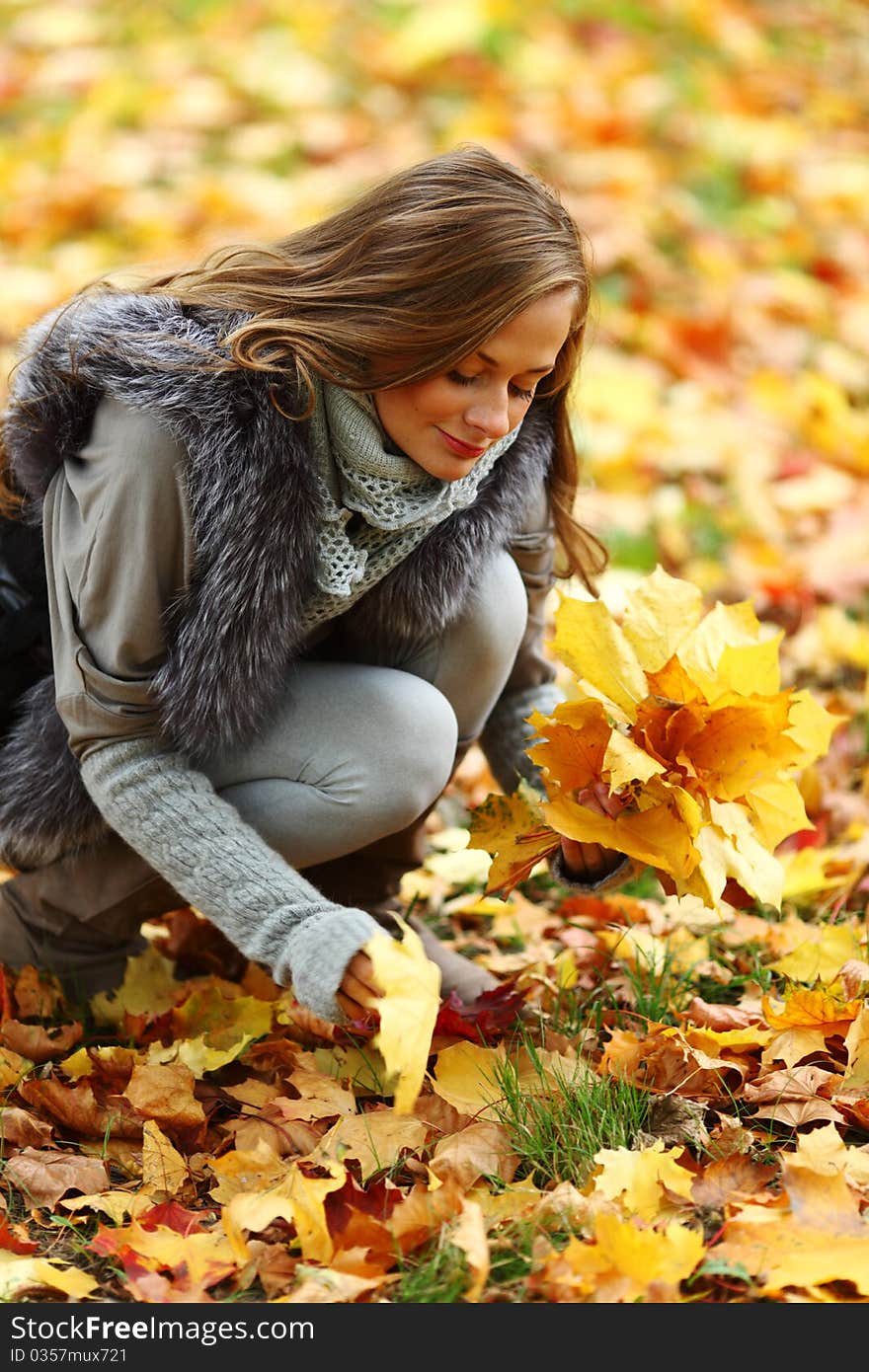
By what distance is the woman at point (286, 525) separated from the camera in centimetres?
152

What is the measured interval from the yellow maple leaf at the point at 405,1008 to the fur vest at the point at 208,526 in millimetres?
423

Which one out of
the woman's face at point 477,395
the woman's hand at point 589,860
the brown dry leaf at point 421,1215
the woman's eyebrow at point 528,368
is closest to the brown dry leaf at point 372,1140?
the brown dry leaf at point 421,1215

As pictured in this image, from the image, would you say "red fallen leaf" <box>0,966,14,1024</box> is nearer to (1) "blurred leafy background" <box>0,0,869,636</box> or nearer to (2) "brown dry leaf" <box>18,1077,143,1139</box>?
(2) "brown dry leaf" <box>18,1077,143,1139</box>

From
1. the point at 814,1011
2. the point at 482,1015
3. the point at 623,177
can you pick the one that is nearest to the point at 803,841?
the point at 814,1011

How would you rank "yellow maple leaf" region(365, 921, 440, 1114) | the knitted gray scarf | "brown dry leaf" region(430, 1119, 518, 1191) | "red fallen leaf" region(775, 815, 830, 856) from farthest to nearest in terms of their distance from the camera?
"red fallen leaf" region(775, 815, 830, 856)
the knitted gray scarf
"brown dry leaf" region(430, 1119, 518, 1191)
"yellow maple leaf" region(365, 921, 440, 1114)

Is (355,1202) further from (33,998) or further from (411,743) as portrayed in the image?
(33,998)

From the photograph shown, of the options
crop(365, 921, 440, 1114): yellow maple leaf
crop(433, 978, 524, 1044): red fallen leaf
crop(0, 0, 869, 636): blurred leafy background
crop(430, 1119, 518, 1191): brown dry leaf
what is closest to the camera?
crop(365, 921, 440, 1114): yellow maple leaf

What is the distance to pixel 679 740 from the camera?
1.51 m

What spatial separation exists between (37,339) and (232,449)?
33cm

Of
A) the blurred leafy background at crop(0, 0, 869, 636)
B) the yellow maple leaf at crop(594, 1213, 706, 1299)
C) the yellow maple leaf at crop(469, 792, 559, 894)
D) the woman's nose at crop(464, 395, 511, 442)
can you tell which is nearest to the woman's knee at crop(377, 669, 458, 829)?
the yellow maple leaf at crop(469, 792, 559, 894)

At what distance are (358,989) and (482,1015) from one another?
385 mm

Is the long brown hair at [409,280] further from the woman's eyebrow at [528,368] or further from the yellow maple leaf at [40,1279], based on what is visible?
the yellow maple leaf at [40,1279]

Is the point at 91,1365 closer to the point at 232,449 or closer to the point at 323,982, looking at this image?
the point at 323,982

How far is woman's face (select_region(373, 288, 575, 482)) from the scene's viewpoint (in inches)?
60.0
